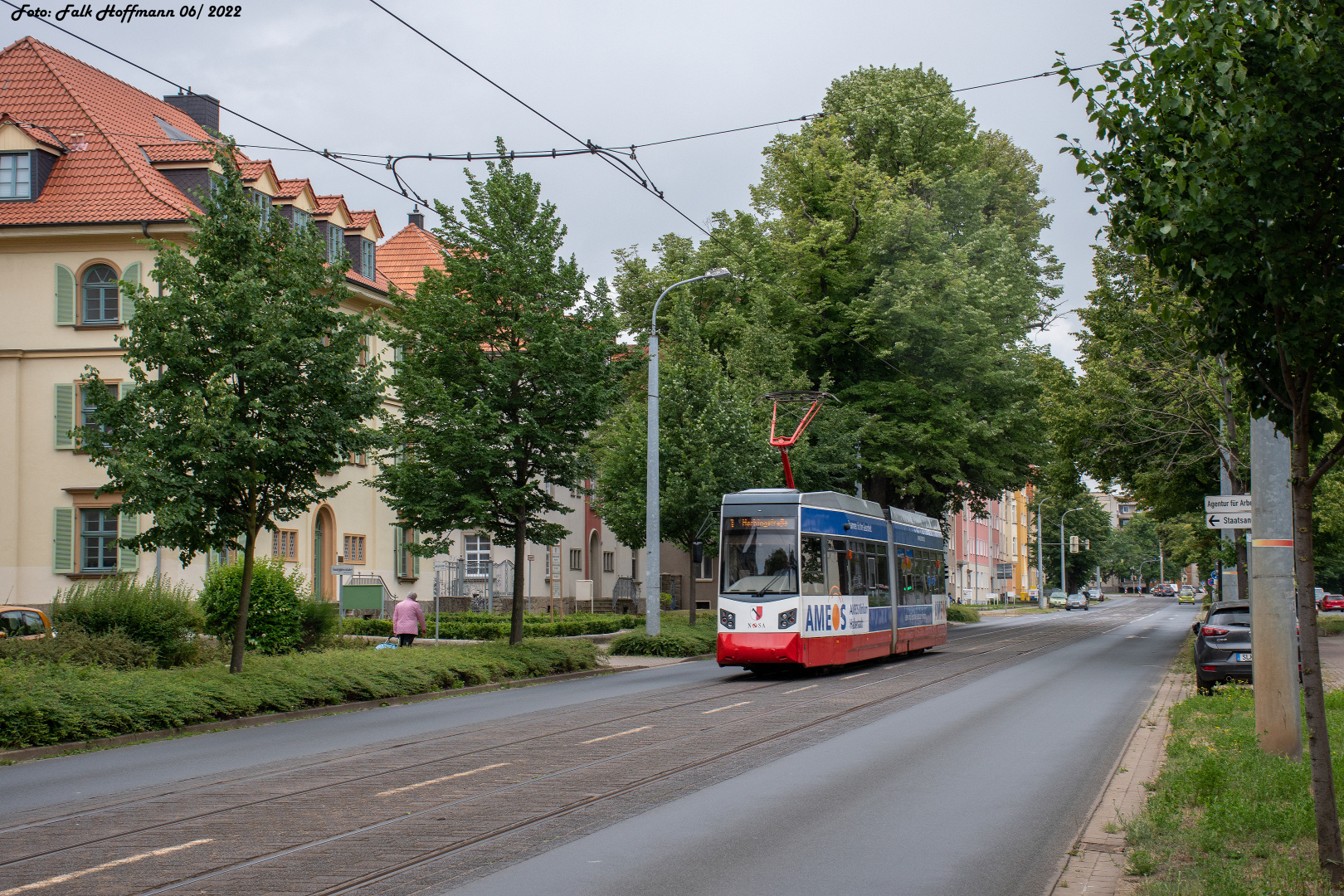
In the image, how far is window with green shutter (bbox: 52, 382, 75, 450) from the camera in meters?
32.0

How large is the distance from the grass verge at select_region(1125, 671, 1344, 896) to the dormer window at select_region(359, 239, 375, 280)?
32551 mm

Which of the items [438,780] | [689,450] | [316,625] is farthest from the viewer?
[689,450]

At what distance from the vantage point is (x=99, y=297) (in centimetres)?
3247

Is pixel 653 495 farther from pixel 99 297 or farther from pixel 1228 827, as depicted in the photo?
pixel 1228 827

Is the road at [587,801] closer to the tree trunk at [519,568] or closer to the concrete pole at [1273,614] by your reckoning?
the concrete pole at [1273,614]

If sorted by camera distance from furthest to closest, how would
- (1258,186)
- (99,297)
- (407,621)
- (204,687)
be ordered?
(99,297) < (407,621) < (204,687) < (1258,186)

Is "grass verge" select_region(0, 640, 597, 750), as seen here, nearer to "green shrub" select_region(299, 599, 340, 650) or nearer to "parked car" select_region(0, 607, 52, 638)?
"green shrub" select_region(299, 599, 340, 650)

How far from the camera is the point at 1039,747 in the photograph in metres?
13.0

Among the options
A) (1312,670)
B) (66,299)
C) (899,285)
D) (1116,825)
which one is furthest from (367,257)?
(1312,670)

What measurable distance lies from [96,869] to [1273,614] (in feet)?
30.5

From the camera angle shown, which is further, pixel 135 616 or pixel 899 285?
pixel 899 285

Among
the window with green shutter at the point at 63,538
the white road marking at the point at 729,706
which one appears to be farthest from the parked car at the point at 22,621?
the white road marking at the point at 729,706

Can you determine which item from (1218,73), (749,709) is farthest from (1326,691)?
(1218,73)

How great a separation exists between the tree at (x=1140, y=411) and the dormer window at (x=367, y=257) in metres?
21.3
